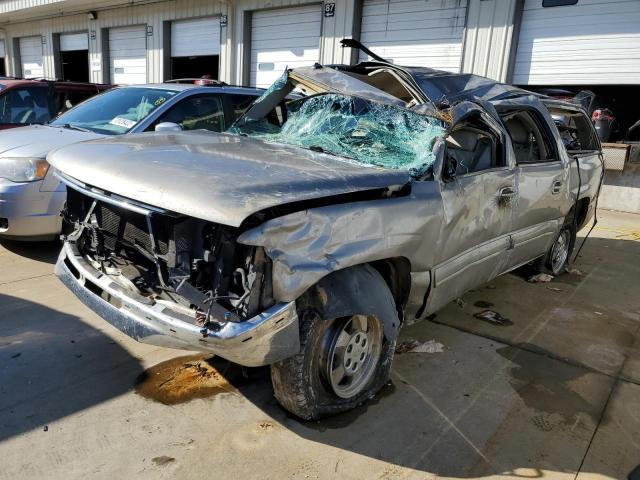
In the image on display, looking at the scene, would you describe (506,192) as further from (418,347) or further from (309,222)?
(309,222)

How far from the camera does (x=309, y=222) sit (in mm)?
2336

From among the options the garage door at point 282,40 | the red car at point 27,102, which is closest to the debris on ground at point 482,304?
the red car at point 27,102

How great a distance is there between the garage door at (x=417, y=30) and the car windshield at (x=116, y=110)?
712 cm

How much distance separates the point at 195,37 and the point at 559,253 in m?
13.2

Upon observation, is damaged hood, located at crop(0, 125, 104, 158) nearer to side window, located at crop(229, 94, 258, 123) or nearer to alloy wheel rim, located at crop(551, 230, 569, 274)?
side window, located at crop(229, 94, 258, 123)

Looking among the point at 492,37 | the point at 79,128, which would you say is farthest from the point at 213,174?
the point at 492,37

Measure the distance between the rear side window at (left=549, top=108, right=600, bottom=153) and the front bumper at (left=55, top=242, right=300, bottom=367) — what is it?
16.0ft

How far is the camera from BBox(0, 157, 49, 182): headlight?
4.52 metres

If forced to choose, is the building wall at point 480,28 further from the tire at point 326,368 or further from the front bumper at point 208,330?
the front bumper at point 208,330

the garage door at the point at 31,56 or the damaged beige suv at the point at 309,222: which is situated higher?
the garage door at the point at 31,56

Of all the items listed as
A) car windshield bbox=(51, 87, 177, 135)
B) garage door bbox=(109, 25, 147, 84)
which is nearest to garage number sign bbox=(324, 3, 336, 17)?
car windshield bbox=(51, 87, 177, 135)

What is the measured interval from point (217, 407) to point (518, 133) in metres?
3.61

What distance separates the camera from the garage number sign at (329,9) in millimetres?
11883

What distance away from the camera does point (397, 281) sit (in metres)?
3.13
